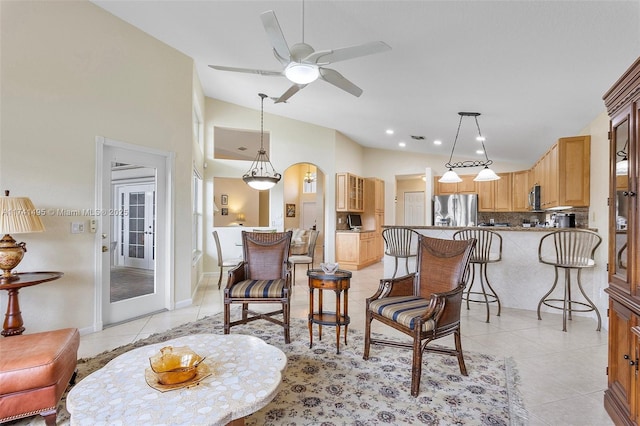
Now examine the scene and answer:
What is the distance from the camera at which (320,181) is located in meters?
8.99

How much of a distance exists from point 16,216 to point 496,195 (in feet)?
27.0

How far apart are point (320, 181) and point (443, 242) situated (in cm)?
630

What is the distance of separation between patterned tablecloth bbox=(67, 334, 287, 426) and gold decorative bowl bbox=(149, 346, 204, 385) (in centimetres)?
6

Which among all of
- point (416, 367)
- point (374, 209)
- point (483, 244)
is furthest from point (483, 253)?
point (374, 209)

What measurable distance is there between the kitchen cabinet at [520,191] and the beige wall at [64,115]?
7255 millimetres

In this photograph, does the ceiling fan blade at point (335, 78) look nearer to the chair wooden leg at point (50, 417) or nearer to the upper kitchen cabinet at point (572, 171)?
the upper kitchen cabinet at point (572, 171)

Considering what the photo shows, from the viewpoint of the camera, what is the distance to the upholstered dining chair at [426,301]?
7.43 ft

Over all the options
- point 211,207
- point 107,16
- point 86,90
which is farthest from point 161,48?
point 211,207

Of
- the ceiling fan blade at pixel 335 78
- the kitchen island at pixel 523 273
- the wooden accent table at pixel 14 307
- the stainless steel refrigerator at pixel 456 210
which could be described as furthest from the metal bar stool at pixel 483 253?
the wooden accent table at pixel 14 307

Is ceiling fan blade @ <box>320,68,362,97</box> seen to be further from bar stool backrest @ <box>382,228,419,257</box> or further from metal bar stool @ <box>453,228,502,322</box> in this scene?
metal bar stool @ <box>453,228,502,322</box>

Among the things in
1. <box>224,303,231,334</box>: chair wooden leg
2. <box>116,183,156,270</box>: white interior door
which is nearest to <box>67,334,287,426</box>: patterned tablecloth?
<box>224,303,231,334</box>: chair wooden leg

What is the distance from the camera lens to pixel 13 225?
2514mm

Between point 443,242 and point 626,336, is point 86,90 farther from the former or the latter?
point 626,336

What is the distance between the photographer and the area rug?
1.96m
